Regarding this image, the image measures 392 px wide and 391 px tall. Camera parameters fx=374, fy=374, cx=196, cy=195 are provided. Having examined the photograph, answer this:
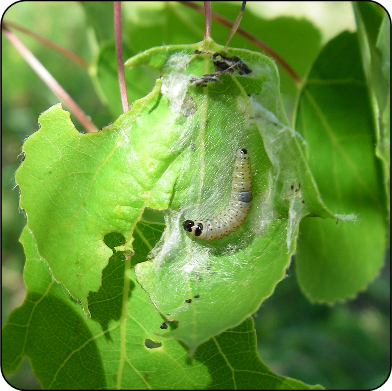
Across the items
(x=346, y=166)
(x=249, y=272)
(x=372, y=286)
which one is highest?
(x=249, y=272)

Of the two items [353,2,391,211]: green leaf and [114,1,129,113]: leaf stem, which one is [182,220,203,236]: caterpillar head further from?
[353,2,391,211]: green leaf

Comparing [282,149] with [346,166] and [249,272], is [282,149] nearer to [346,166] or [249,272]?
[249,272]

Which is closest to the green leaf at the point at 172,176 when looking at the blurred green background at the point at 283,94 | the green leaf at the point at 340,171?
the green leaf at the point at 340,171

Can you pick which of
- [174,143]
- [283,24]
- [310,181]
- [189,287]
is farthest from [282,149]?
[283,24]

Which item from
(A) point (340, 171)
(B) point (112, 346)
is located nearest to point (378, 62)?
(A) point (340, 171)

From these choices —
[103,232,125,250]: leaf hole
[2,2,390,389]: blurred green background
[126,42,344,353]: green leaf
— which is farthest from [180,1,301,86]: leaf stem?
[103,232,125,250]: leaf hole

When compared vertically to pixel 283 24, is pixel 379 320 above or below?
below

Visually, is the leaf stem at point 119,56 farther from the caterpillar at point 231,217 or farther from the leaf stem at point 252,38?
the leaf stem at point 252,38
